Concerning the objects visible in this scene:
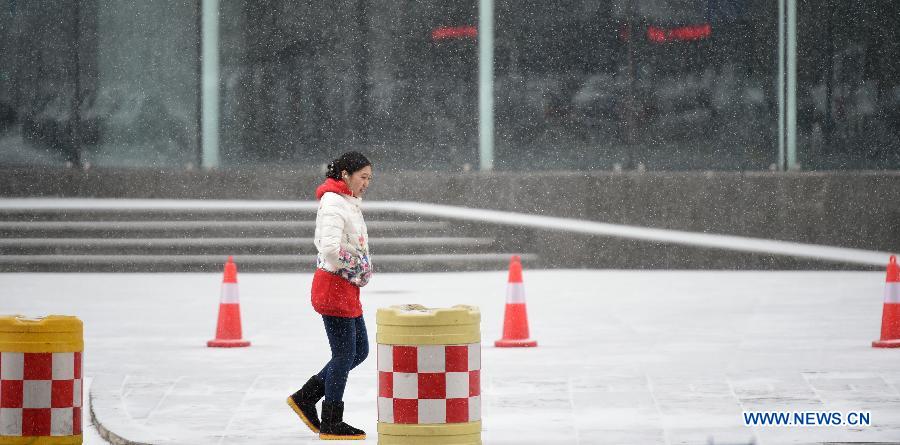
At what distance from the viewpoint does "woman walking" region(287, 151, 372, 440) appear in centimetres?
797

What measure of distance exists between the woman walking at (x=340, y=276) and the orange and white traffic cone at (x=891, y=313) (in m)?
5.10

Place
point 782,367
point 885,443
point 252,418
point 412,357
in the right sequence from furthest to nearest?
point 782,367 < point 252,418 < point 885,443 < point 412,357

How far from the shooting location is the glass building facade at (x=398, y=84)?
26.6 m

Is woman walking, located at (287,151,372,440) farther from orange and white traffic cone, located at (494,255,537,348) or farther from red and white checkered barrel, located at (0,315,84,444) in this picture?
orange and white traffic cone, located at (494,255,537,348)

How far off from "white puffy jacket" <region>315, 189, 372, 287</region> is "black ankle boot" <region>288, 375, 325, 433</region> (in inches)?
23.9

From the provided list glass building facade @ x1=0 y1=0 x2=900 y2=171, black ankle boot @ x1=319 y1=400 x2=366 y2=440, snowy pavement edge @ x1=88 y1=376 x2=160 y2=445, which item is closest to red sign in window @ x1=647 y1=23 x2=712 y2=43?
glass building facade @ x1=0 y1=0 x2=900 y2=171

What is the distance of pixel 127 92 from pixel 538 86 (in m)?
6.73

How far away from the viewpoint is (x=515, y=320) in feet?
40.6

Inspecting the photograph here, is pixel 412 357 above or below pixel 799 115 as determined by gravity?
below

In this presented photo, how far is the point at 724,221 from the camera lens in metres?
23.5

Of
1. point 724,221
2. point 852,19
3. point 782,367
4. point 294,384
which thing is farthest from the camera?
point 852,19

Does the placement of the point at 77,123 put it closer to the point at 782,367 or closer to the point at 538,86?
the point at 538,86

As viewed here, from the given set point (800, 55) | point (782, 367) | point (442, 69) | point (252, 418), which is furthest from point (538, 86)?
point (252, 418)

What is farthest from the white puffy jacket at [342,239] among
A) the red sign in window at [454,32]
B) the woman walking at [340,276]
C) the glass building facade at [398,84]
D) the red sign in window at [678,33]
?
the red sign in window at [454,32]
